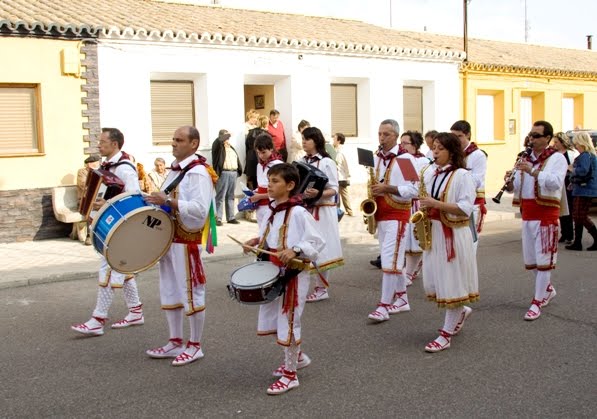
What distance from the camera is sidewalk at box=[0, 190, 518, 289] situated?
995 cm

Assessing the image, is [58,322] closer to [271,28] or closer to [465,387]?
[465,387]

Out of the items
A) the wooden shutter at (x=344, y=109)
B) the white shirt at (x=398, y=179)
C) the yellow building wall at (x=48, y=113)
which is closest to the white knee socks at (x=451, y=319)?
the white shirt at (x=398, y=179)

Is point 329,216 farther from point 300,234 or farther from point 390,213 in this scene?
point 300,234

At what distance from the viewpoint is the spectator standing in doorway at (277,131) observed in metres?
15.9

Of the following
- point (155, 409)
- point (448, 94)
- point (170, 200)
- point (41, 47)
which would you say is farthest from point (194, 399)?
point (448, 94)

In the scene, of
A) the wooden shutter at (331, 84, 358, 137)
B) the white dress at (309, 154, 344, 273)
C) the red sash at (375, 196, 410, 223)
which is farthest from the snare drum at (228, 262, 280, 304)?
the wooden shutter at (331, 84, 358, 137)

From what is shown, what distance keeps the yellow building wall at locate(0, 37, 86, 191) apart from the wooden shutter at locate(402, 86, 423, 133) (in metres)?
8.85

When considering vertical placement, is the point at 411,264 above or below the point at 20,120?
below

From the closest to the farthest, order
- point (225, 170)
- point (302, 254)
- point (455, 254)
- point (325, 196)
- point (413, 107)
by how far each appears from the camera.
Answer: point (302, 254), point (455, 254), point (325, 196), point (225, 170), point (413, 107)

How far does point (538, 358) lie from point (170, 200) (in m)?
3.13

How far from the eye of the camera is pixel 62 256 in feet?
38.1

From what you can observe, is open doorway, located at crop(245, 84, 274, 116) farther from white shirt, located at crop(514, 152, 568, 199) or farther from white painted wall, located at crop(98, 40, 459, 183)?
white shirt, located at crop(514, 152, 568, 199)

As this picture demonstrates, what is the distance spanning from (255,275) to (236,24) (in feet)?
42.8

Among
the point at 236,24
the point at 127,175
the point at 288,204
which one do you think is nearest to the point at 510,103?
the point at 236,24
